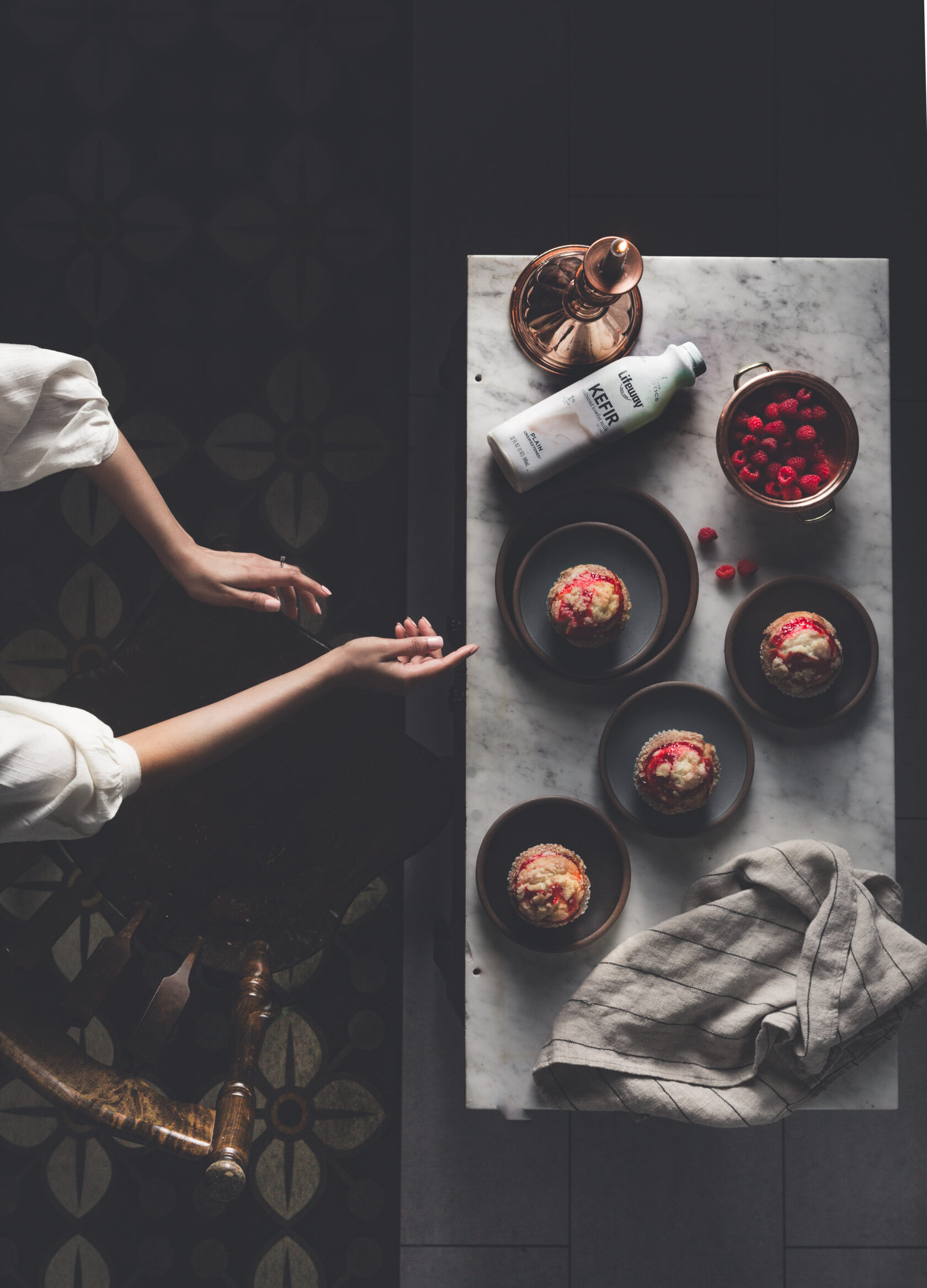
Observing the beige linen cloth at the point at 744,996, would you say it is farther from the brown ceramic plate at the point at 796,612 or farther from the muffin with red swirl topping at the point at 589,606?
the muffin with red swirl topping at the point at 589,606

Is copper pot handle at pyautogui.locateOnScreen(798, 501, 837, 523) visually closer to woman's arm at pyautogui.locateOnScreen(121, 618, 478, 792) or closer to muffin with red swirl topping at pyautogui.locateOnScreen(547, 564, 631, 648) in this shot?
muffin with red swirl topping at pyautogui.locateOnScreen(547, 564, 631, 648)

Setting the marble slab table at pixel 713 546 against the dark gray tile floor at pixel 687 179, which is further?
the dark gray tile floor at pixel 687 179

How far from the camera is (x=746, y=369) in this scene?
4.15 feet

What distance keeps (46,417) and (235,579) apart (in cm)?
33

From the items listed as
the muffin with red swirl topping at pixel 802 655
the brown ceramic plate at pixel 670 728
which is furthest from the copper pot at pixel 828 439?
the brown ceramic plate at pixel 670 728

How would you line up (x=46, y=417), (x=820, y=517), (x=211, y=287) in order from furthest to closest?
(x=211, y=287)
(x=820, y=517)
(x=46, y=417)

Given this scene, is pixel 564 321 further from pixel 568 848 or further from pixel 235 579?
pixel 568 848

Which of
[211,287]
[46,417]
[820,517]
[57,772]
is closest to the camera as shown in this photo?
[57,772]

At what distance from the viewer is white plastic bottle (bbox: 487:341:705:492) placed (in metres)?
1.23

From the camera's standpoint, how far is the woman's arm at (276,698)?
3.76 feet

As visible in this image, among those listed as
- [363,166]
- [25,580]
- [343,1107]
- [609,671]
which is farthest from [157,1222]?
[363,166]

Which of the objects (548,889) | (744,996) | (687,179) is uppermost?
(687,179)

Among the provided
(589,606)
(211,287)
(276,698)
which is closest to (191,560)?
(276,698)

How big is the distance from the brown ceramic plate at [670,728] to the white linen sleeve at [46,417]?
2.79 feet
